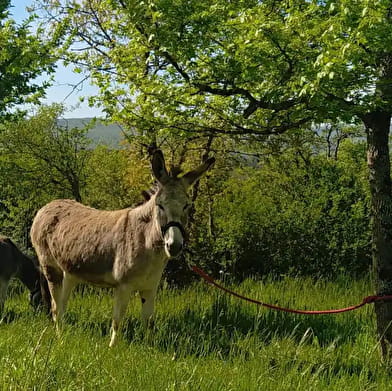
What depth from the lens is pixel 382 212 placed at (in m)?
4.51

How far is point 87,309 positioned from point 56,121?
21.4ft

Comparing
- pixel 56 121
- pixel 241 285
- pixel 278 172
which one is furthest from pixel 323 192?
pixel 56 121

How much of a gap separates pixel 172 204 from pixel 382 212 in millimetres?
1893

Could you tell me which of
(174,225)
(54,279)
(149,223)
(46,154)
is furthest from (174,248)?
(46,154)

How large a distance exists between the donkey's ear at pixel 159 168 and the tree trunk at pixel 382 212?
1.87m

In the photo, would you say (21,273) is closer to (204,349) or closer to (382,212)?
(204,349)

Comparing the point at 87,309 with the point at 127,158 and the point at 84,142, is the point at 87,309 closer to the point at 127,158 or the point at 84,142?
the point at 127,158

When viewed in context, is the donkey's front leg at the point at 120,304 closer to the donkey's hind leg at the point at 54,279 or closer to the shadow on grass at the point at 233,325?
the shadow on grass at the point at 233,325

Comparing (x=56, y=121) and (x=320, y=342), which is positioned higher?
(x=56, y=121)

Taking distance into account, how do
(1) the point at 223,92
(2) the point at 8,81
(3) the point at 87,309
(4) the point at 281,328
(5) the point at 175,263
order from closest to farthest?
(1) the point at 223,92 < (4) the point at 281,328 < (3) the point at 87,309 < (5) the point at 175,263 < (2) the point at 8,81

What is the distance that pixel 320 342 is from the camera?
5.27m

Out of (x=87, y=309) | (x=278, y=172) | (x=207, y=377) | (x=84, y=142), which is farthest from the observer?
(x=84, y=142)

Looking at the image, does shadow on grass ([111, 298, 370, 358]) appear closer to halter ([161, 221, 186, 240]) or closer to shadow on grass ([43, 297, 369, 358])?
shadow on grass ([43, 297, 369, 358])

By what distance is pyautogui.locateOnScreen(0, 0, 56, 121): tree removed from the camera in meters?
6.85
